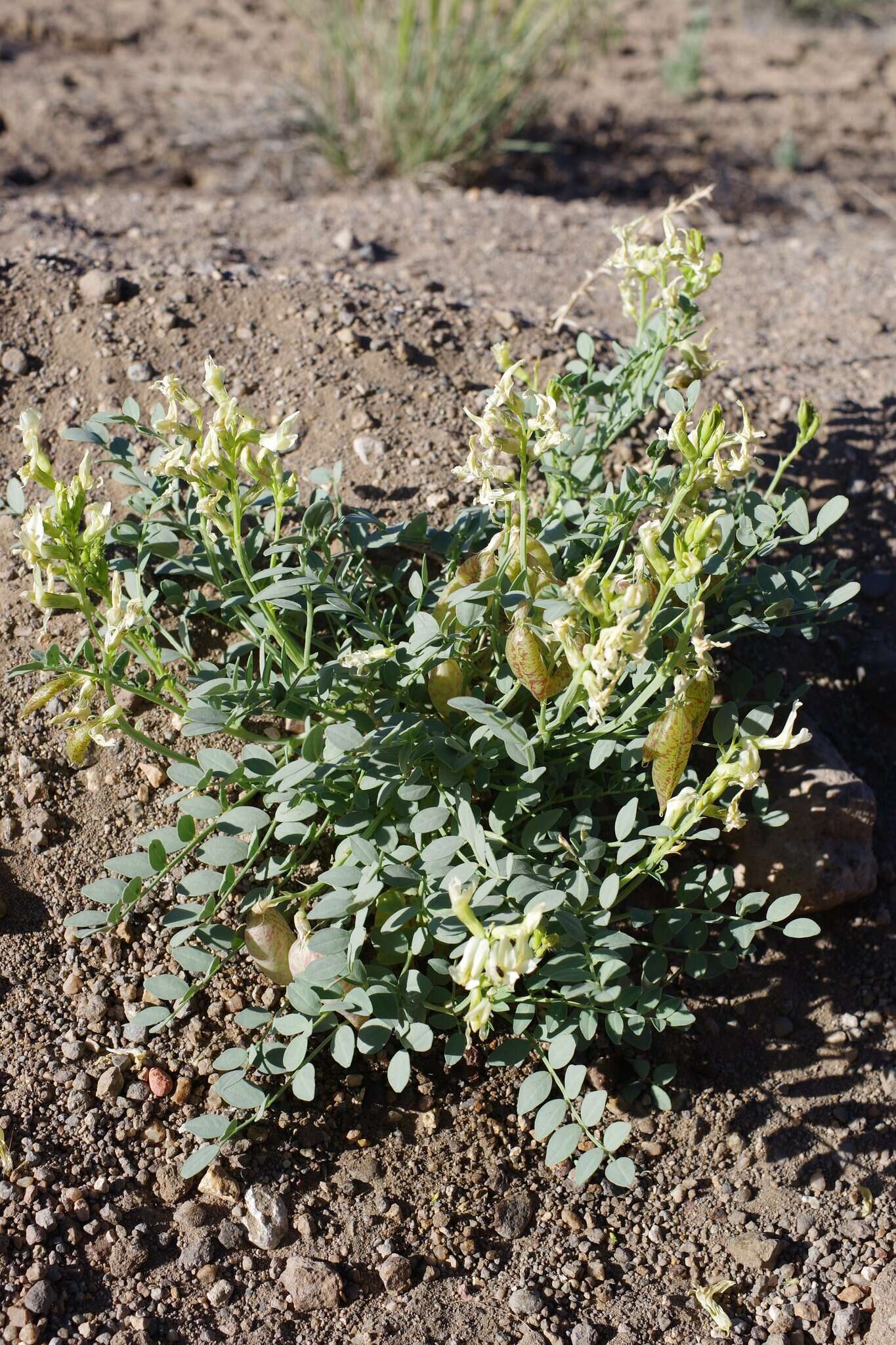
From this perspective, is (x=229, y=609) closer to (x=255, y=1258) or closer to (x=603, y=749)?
(x=603, y=749)

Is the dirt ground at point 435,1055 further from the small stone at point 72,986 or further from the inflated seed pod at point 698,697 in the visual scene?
the inflated seed pod at point 698,697

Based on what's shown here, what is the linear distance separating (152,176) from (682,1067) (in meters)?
4.60

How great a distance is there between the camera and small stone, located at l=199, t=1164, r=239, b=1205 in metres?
2.18

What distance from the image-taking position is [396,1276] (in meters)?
2.12

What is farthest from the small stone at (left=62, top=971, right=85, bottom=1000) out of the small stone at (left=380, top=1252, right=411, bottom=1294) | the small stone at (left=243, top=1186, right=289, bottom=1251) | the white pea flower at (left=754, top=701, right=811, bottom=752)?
the white pea flower at (left=754, top=701, right=811, bottom=752)

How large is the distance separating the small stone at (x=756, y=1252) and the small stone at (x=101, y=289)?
Result: 2.80 meters

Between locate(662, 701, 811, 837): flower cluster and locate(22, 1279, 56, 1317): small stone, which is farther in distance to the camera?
locate(22, 1279, 56, 1317): small stone

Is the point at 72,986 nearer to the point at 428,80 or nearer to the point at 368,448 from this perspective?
the point at 368,448

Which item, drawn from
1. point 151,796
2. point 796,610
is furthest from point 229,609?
point 796,610

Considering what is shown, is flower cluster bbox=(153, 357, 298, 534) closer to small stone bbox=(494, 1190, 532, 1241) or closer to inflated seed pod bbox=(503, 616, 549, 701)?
inflated seed pod bbox=(503, 616, 549, 701)

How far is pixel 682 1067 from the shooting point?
8.12 feet

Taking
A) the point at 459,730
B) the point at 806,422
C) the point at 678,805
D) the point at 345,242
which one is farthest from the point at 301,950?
the point at 345,242

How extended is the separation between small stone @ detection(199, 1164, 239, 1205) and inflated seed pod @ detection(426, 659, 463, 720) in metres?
0.94

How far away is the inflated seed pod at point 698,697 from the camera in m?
2.01
